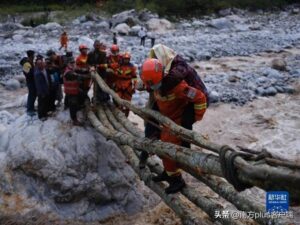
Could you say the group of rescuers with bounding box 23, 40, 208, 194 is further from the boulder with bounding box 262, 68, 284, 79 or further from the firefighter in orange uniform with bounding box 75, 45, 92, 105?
the boulder with bounding box 262, 68, 284, 79

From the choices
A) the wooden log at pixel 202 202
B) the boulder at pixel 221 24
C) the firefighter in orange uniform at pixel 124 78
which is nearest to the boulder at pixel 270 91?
the firefighter in orange uniform at pixel 124 78

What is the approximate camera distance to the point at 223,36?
21.6 m

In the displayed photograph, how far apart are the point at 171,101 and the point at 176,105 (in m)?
0.09

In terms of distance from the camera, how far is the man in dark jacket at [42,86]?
704 centimetres

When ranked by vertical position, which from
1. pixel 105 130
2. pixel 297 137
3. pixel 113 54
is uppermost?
pixel 113 54

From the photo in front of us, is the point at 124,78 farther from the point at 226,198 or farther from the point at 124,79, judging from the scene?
the point at 226,198

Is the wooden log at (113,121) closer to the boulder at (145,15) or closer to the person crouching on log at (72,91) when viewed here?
the person crouching on log at (72,91)

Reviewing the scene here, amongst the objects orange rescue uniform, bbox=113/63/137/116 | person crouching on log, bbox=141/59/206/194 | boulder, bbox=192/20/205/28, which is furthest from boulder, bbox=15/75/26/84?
boulder, bbox=192/20/205/28

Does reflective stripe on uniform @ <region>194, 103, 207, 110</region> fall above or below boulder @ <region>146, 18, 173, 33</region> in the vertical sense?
above

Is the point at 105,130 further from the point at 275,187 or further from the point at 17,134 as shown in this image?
the point at 275,187

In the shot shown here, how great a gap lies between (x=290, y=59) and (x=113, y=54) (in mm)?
10732

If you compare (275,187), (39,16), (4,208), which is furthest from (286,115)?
(39,16)

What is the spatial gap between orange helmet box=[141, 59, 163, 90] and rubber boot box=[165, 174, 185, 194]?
1157 mm

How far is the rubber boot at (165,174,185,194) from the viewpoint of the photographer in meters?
4.93
